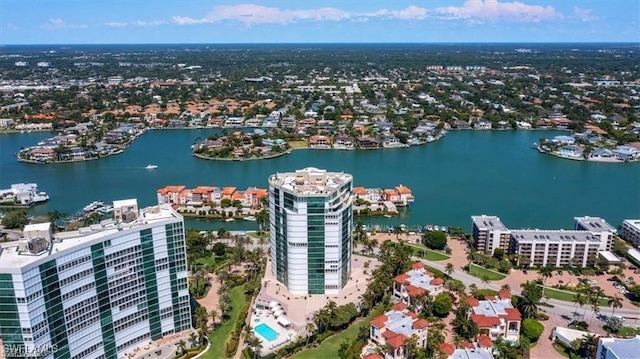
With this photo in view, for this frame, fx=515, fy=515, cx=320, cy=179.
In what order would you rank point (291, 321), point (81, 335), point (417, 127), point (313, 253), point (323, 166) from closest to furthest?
point (81, 335) < point (291, 321) < point (313, 253) < point (323, 166) < point (417, 127)

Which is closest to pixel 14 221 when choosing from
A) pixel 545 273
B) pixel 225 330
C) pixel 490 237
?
pixel 225 330

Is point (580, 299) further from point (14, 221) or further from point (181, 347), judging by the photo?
point (14, 221)

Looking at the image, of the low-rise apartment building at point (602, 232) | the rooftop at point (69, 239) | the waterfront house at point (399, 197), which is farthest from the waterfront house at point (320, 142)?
the rooftop at point (69, 239)

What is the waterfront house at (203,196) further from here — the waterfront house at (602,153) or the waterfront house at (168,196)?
the waterfront house at (602,153)

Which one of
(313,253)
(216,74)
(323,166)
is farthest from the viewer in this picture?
(216,74)

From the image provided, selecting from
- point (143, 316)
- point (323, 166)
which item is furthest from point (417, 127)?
point (143, 316)

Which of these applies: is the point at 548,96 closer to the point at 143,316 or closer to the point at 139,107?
the point at 139,107

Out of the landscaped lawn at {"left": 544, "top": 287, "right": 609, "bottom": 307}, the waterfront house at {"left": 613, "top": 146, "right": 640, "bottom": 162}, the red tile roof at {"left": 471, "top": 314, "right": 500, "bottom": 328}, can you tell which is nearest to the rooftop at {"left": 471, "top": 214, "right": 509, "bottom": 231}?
the landscaped lawn at {"left": 544, "top": 287, "right": 609, "bottom": 307}
